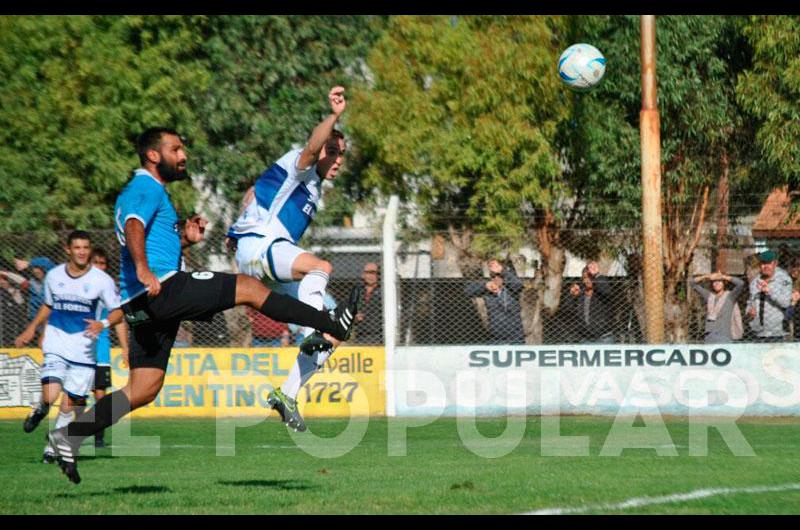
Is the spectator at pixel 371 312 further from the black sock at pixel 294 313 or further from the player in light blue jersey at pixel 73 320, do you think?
the black sock at pixel 294 313

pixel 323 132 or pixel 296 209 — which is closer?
pixel 323 132

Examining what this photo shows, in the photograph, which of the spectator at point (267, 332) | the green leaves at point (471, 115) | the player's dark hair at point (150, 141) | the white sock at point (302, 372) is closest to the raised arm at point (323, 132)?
the player's dark hair at point (150, 141)

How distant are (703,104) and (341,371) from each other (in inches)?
302

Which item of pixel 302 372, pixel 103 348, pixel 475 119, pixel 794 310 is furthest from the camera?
pixel 475 119

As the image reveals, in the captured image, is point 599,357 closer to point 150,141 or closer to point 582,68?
point 582,68

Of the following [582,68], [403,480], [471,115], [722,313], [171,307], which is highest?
[471,115]

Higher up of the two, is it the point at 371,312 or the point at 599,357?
the point at 371,312

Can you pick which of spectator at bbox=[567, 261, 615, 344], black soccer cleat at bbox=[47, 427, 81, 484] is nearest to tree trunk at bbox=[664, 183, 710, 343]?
spectator at bbox=[567, 261, 615, 344]

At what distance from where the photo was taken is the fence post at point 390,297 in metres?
17.2

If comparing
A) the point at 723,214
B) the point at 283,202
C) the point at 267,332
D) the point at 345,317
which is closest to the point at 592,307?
the point at 723,214

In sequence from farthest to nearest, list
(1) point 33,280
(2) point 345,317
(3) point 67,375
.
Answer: (1) point 33,280
(3) point 67,375
(2) point 345,317

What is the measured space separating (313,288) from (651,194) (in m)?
9.51

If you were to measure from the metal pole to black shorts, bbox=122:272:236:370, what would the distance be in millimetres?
9903

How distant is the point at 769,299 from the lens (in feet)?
55.4
